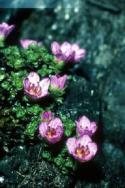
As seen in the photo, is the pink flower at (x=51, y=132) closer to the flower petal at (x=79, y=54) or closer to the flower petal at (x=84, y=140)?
the flower petal at (x=84, y=140)

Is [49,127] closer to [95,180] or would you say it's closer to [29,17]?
[95,180]

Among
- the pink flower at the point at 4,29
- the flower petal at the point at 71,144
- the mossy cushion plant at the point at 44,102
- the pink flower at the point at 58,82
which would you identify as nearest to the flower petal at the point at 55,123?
the mossy cushion plant at the point at 44,102

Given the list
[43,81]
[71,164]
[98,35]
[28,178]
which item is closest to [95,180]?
[71,164]

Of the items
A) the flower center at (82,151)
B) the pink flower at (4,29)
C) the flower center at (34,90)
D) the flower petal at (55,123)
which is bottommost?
the flower center at (82,151)

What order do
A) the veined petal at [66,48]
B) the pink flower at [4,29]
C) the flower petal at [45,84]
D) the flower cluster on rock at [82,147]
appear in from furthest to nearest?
the veined petal at [66,48], the pink flower at [4,29], the flower petal at [45,84], the flower cluster on rock at [82,147]

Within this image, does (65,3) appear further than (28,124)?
Yes

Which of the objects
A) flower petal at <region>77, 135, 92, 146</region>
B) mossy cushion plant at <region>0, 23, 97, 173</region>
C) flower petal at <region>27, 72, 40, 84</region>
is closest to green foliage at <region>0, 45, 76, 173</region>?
mossy cushion plant at <region>0, 23, 97, 173</region>

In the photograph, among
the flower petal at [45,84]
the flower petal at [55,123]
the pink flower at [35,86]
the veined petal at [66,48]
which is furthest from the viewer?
the veined petal at [66,48]
